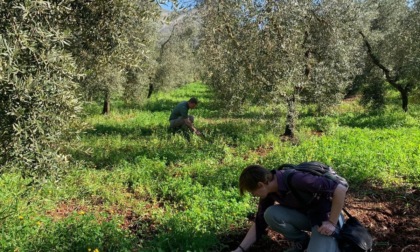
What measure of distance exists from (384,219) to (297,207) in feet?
6.84

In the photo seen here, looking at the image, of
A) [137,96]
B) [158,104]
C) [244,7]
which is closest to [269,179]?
[244,7]

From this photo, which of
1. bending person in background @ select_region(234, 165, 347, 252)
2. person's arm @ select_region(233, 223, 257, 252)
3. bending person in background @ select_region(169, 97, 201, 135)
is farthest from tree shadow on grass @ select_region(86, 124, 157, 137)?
bending person in background @ select_region(234, 165, 347, 252)

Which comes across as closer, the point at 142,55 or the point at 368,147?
the point at 142,55

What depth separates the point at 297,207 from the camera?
412cm

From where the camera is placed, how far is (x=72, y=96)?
13.1ft

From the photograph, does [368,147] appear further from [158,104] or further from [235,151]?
[158,104]

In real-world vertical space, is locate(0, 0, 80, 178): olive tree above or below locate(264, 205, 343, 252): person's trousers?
above

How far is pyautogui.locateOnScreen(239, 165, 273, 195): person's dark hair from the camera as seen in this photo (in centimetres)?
381

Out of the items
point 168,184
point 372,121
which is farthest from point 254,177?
point 372,121

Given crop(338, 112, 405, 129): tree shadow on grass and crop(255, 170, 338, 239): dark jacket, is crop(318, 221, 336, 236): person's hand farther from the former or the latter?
crop(338, 112, 405, 129): tree shadow on grass

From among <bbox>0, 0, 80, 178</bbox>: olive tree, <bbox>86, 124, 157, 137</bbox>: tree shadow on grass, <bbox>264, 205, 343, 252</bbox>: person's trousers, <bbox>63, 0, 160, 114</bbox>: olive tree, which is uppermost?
<bbox>63, 0, 160, 114</bbox>: olive tree

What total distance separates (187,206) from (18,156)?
9.76ft

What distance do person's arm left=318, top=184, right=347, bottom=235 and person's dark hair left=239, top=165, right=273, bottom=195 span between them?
25.8 inches

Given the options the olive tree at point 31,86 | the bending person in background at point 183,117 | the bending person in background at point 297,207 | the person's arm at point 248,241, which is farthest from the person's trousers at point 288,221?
the bending person in background at point 183,117
